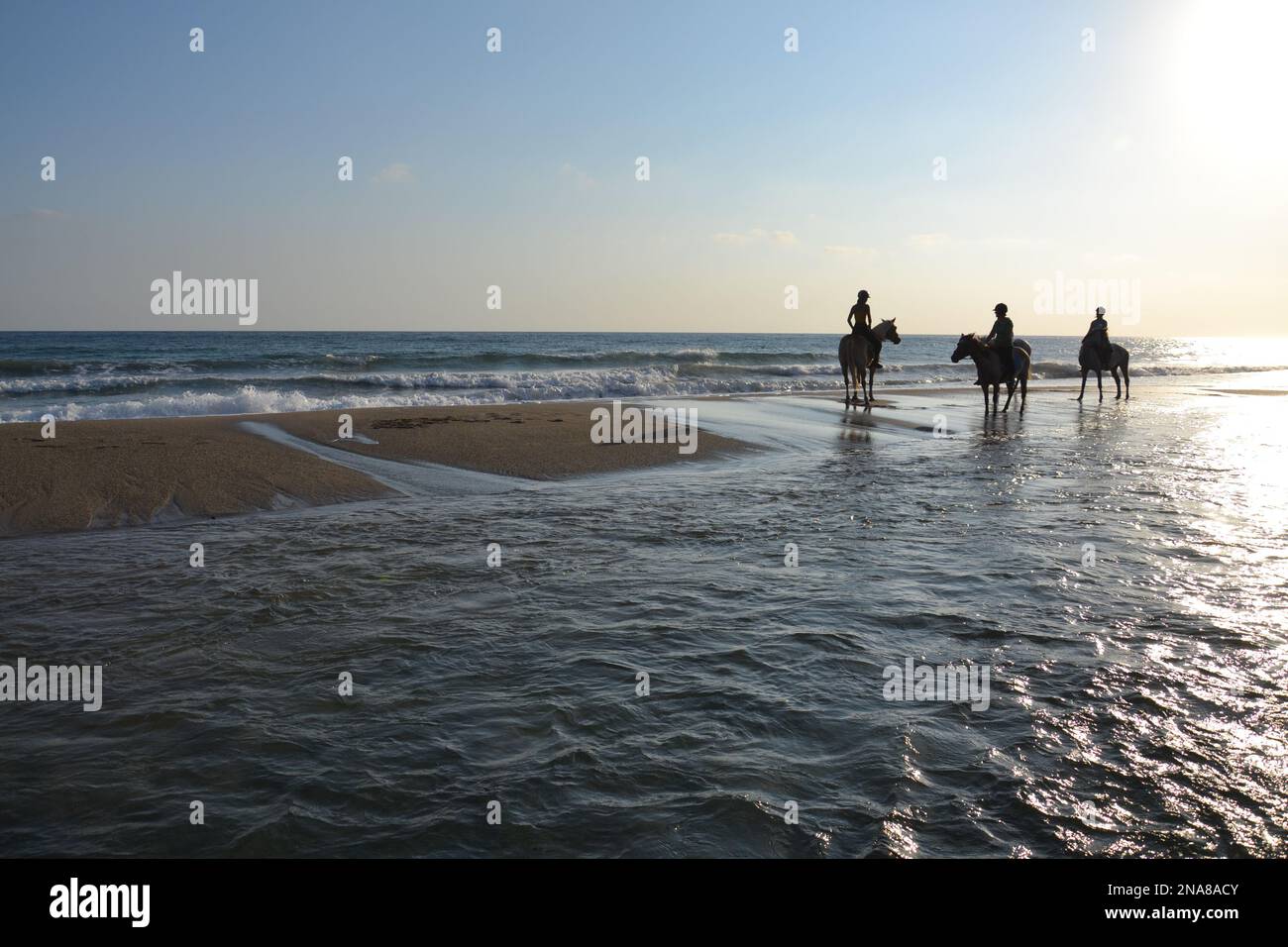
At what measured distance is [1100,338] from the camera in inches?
883

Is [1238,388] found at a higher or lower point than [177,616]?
higher

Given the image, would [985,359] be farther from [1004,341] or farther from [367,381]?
[367,381]

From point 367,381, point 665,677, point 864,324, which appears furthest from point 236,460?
point 367,381

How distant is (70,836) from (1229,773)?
13.6 ft

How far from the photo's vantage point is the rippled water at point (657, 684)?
2.96 meters

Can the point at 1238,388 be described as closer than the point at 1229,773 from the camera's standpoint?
No

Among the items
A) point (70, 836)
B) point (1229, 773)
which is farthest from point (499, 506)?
point (1229, 773)

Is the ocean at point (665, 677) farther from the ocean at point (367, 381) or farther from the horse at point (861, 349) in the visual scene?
the ocean at point (367, 381)

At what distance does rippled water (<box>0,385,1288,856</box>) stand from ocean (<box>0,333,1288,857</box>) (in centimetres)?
2

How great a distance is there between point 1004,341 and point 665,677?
1690 centimetres
